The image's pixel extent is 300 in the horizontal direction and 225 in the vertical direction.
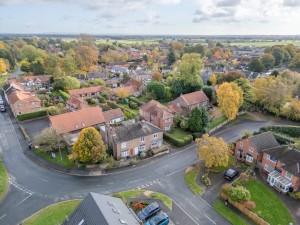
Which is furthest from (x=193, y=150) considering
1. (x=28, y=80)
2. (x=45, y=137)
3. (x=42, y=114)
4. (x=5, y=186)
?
(x=28, y=80)

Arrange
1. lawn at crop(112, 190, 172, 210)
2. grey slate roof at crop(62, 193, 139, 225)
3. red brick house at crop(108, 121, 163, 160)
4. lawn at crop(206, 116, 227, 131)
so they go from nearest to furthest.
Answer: grey slate roof at crop(62, 193, 139, 225) → lawn at crop(112, 190, 172, 210) → red brick house at crop(108, 121, 163, 160) → lawn at crop(206, 116, 227, 131)

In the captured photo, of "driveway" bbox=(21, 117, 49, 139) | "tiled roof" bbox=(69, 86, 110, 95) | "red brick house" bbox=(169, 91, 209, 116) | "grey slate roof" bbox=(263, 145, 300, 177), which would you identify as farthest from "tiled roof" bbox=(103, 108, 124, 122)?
"grey slate roof" bbox=(263, 145, 300, 177)

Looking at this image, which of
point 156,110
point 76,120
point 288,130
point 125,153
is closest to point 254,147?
point 288,130

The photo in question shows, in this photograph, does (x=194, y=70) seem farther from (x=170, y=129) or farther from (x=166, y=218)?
(x=166, y=218)

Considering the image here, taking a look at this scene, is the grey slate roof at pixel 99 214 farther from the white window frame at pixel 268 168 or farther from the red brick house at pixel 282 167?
the white window frame at pixel 268 168

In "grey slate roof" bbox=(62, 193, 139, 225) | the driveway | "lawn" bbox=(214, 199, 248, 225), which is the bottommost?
the driveway

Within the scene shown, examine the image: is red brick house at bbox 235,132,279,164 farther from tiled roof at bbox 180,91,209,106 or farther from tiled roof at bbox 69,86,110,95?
tiled roof at bbox 69,86,110,95

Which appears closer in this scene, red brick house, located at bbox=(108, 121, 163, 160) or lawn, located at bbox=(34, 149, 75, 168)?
lawn, located at bbox=(34, 149, 75, 168)
